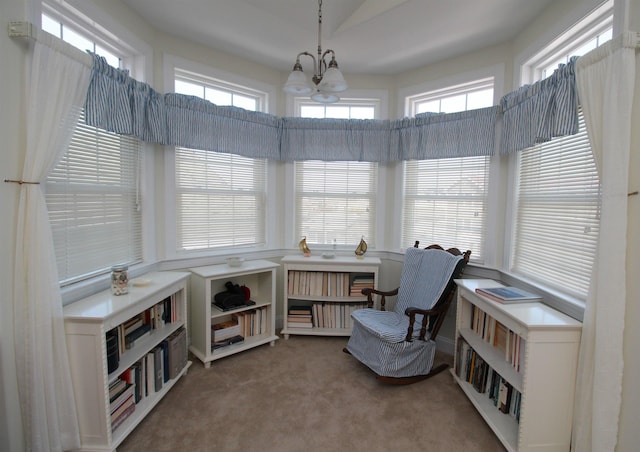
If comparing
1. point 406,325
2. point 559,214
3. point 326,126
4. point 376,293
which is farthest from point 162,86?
point 559,214

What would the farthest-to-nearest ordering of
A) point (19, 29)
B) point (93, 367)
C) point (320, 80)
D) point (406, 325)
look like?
point (406, 325) < point (320, 80) < point (93, 367) < point (19, 29)

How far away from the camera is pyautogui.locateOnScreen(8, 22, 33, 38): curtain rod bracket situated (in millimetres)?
1441

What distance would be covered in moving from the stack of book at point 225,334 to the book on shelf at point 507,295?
2110 mm

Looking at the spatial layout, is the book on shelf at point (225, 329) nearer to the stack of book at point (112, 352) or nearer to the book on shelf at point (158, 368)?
the book on shelf at point (158, 368)

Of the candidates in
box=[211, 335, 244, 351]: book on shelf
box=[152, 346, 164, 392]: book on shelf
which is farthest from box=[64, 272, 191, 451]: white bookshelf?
box=[211, 335, 244, 351]: book on shelf

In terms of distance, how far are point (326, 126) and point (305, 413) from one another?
2.60 metres

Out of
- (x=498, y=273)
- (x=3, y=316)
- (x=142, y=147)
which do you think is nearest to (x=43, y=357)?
(x=3, y=316)

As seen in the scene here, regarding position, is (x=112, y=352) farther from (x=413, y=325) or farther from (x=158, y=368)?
(x=413, y=325)

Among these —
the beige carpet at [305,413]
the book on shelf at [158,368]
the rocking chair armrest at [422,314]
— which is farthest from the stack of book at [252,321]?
the rocking chair armrest at [422,314]

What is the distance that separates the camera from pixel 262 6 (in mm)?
2299

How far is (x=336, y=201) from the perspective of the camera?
349cm

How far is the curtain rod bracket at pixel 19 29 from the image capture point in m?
1.44

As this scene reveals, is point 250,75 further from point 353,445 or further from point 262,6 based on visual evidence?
point 353,445

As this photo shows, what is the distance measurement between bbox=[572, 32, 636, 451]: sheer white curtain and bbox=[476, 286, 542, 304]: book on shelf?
1.51 feet
